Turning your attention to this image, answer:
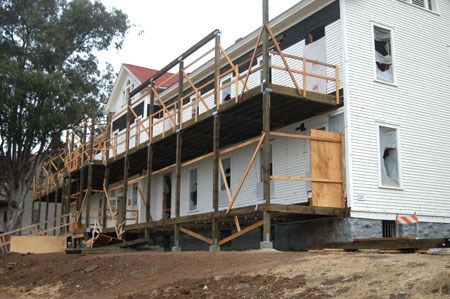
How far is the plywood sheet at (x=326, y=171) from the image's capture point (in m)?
17.0

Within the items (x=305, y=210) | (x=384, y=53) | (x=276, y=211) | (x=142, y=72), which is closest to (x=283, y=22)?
(x=384, y=53)

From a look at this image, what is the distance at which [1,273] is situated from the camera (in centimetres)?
2000

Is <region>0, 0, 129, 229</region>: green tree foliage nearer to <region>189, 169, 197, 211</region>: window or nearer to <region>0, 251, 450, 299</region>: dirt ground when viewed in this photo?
<region>189, 169, 197, 211</region>: window

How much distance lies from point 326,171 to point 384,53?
547 cm

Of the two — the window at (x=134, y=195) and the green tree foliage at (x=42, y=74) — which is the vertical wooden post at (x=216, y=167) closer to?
the window at (x=134, y=195)

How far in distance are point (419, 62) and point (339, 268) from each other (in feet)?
43.2

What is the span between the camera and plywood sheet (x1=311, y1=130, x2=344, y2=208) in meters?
17.0

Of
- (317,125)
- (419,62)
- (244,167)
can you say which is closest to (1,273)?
(244,167)

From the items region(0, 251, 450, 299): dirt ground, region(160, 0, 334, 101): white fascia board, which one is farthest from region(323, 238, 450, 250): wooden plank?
region(160, 0, 334, 101): white fascia board

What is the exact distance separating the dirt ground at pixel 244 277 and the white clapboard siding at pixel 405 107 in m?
6.24

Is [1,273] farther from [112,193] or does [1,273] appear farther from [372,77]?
[112,193]

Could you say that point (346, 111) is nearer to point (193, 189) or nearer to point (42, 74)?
point (193, 189)

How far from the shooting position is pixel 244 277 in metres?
10.3

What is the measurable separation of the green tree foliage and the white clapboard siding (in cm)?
2321
